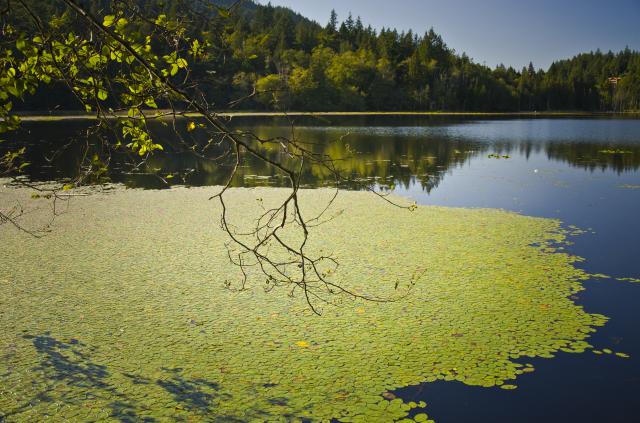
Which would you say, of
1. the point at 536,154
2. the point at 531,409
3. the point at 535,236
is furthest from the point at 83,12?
the point at 536,154

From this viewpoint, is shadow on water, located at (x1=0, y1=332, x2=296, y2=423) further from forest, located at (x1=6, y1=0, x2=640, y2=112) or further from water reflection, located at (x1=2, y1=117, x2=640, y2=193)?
forest, located at (x1=6, y1=0, x2=640, y2=112)

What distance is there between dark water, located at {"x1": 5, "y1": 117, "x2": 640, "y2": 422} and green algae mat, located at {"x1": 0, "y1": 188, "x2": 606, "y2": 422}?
179 millimetres

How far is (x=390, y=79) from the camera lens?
6912 cm

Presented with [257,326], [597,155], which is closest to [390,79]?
[597,155]

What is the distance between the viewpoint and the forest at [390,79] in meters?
61.0

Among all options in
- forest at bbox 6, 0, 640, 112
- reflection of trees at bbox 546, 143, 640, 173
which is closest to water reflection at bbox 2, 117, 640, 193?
reflection of trees at bbox 546, 143, 640, 173

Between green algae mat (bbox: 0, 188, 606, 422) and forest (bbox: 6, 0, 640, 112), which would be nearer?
green algae mat (bbox: 0, 188, 606, 422)

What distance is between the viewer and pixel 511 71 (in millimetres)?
95875

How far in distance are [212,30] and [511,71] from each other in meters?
102

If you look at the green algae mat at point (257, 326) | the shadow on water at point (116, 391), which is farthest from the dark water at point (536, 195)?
the shadow on water at point (116, 391)

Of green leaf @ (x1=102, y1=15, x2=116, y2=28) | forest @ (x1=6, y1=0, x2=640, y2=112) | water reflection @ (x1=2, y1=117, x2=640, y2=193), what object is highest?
forest @ (x1=6, y1=0, x2=640, y2=112)

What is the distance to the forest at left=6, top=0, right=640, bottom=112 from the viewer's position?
60984 millimetres

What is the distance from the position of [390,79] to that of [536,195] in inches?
2403

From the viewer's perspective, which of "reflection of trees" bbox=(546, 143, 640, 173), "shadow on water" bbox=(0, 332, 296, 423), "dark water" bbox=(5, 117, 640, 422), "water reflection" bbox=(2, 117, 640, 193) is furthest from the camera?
"reflection of trees" bbox=(546, 143, 640, 173)
